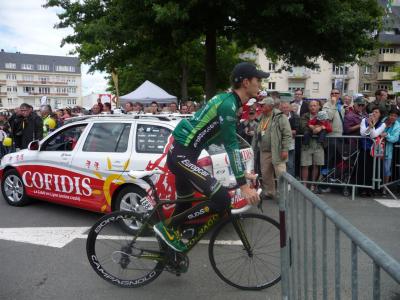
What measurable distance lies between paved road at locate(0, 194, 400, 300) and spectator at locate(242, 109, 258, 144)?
11.6 feet

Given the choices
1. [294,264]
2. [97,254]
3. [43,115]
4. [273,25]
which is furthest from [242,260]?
[43,115]

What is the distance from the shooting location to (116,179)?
17.8 ft

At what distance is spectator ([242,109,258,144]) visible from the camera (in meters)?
8.92

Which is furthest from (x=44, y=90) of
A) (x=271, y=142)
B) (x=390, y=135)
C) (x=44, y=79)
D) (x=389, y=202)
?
(x=389, y=202)

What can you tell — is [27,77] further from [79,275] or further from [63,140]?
[79,275]

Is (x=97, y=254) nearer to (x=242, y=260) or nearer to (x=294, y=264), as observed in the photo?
(x=242, y=260)

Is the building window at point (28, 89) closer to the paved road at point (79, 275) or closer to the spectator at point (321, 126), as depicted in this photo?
the spectator at point (321, 126)

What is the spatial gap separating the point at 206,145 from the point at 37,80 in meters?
127

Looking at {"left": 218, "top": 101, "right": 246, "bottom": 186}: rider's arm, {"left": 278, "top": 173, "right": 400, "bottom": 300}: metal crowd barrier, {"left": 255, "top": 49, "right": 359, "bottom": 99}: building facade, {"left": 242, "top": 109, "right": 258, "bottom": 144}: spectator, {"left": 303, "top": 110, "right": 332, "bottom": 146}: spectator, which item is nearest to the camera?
{"left": 278, "top": 173, "right": 400, "bottom": 300}: metal crowd barrier

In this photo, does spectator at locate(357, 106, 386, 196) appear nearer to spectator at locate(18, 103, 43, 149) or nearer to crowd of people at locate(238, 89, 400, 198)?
crowd of people at locate(238, 89, 400, 198)

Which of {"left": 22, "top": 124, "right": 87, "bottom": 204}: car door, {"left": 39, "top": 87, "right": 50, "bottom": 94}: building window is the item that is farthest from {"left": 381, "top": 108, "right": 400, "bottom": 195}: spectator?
{"left": 39, "top": 87, "right": 50, "bottom": 94}: building window

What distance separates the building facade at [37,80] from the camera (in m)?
112

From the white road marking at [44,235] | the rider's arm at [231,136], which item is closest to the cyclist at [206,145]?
the rider's arm at [231,136]

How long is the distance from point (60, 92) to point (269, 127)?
12698 cm
